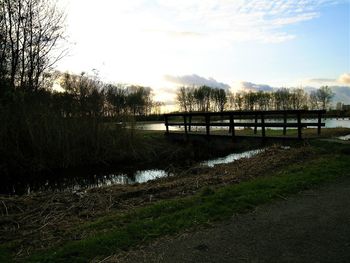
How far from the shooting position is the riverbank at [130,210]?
4941 millimetres

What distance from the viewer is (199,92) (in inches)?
3452

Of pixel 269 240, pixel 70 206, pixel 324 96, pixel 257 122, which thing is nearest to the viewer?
pixel 269 240

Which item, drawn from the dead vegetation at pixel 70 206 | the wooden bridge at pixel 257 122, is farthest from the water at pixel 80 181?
the wooden bridge at pixel 257 122

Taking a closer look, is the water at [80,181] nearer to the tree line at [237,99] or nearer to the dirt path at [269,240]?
the dirt path at [269,240]

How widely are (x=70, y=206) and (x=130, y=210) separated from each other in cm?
159

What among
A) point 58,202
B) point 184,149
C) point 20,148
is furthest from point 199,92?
point 58,202

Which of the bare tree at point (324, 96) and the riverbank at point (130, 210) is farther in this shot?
the bare tree at point (324, 96)

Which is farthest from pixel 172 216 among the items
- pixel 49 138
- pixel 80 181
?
pixel 49 138

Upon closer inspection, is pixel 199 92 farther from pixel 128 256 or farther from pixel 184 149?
pixel 128 256

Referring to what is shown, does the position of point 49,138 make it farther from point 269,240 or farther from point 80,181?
point 269,240

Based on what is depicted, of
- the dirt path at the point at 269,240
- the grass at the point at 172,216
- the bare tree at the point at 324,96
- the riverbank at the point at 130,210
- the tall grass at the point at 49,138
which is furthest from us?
the bare tree at the point at 324,96

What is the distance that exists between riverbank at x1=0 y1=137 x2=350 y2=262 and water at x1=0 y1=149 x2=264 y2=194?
323 centimetres

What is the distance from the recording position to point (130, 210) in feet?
22.5

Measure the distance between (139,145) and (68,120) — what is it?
4011mm
